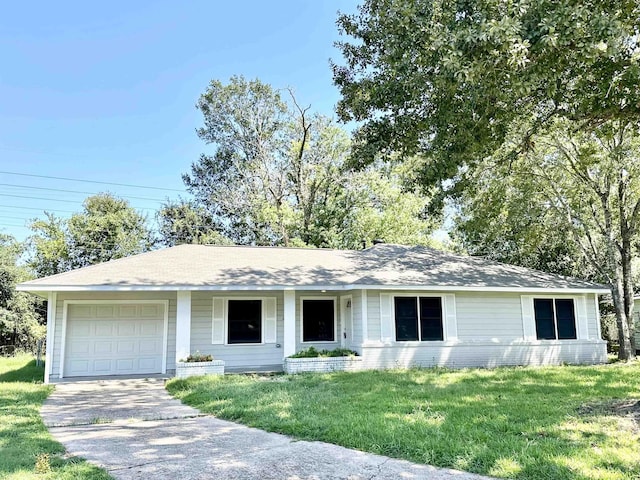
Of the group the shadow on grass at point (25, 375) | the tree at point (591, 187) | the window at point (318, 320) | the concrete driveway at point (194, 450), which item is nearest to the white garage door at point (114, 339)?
the shadow on grass at point (25, 375)

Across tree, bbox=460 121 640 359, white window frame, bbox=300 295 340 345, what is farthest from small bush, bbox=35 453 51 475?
tree, bbox=460 121 640 359

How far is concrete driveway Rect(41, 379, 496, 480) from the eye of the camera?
4.34 metres

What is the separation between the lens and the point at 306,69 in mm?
18469

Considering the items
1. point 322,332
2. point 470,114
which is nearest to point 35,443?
point 470,114

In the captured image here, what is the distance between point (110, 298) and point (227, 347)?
11.0 feet

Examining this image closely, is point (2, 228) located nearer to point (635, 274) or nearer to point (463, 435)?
point (463, 435)

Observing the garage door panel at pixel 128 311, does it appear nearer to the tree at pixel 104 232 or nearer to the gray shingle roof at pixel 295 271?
the gray shingle roof at pixel 295 271

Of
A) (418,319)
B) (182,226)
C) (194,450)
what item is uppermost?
(182,226)

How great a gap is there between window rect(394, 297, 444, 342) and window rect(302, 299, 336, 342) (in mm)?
2126

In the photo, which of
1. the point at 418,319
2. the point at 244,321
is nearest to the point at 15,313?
the point at 244,321

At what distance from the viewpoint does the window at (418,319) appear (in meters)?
13.2

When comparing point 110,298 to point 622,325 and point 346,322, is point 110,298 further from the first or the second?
point 622,325

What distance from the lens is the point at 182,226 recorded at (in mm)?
28578

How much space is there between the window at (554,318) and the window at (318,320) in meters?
6.13
